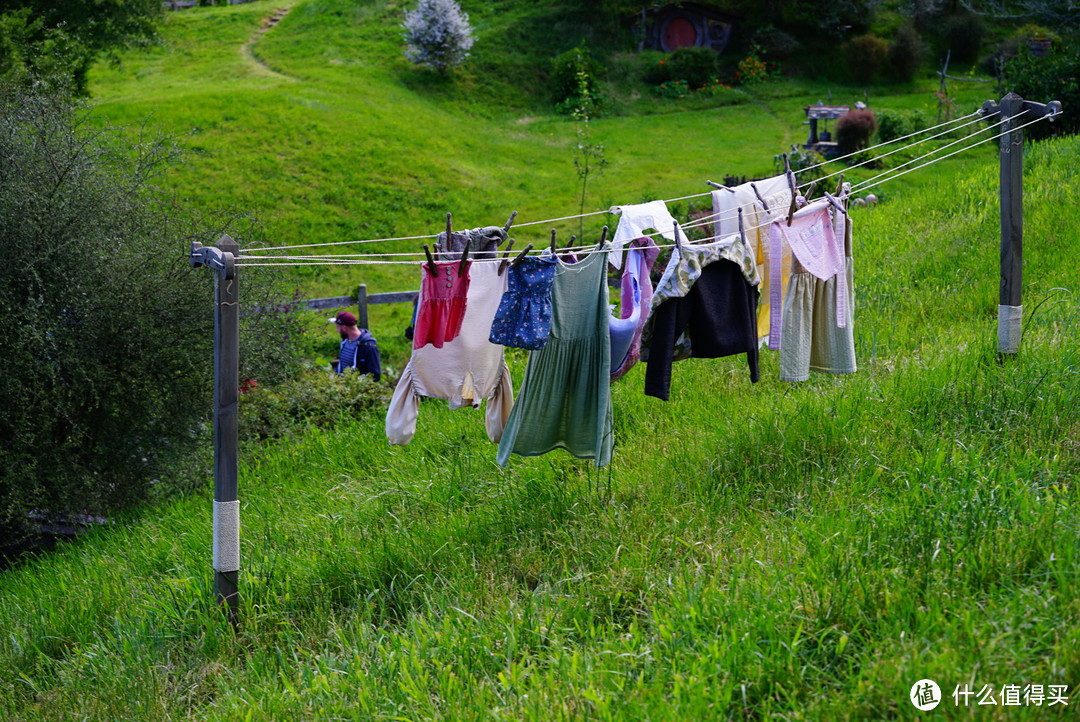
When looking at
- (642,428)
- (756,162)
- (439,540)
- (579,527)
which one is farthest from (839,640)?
(756,162)

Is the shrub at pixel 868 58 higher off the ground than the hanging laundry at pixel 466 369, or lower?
higher

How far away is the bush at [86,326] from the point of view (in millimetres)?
7094

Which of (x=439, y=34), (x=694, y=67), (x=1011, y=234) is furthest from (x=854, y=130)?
(x=439, y=34)

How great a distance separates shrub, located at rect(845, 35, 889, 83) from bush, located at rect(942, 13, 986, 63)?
10.1 feet

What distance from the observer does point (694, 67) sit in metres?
32.9

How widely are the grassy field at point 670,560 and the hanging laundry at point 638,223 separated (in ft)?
4.79

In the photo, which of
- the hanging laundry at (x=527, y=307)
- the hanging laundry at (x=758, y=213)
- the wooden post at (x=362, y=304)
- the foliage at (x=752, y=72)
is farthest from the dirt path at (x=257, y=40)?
the hanging laundry at (x=527, y=307)

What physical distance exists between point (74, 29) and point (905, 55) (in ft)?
86.7

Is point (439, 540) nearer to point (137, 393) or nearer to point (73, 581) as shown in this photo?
point (73, 581)

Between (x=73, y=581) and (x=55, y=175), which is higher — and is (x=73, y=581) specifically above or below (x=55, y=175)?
below

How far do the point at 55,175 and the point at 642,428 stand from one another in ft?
17.0

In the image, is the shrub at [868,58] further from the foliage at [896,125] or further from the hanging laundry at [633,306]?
the hanging laundry at [633,306]

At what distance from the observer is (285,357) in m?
8.82
